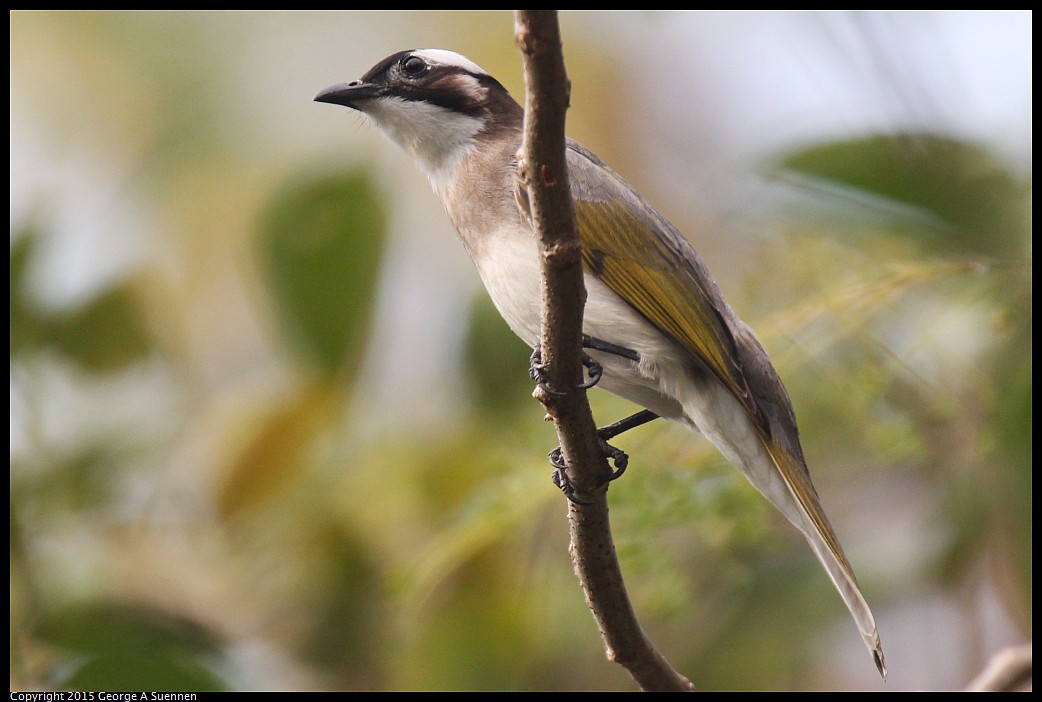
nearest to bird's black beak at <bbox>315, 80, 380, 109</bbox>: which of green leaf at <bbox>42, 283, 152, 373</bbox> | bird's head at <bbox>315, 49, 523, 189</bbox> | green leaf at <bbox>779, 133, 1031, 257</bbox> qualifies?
bird's head at <bbox>315, 49, 523, 189</bbox>

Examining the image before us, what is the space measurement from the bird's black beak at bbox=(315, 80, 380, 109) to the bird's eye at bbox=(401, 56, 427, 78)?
14 cm

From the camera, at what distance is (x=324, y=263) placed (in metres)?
3.82

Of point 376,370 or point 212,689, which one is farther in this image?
point 376,370

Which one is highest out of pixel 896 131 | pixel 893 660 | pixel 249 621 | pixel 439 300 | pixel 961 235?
pixel 896 131

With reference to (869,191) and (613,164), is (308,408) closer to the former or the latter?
(869,191)

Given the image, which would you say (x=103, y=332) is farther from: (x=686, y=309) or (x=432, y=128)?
(x=686, y=309)

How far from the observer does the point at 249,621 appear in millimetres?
3551

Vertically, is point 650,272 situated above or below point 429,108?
below

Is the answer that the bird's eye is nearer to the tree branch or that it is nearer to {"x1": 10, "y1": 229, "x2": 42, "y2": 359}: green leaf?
{"x1": 10, "y1": 229, "x2": 42, "y2": 359}: green leaf

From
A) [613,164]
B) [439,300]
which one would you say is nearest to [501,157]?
[439,300]

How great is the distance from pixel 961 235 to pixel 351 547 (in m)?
2.19

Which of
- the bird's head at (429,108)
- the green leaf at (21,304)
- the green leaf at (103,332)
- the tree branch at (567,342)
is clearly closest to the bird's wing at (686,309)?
the bird's head at (429,108)

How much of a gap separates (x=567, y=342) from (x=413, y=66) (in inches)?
64.7

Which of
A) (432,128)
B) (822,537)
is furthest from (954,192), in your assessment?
(432,128)
